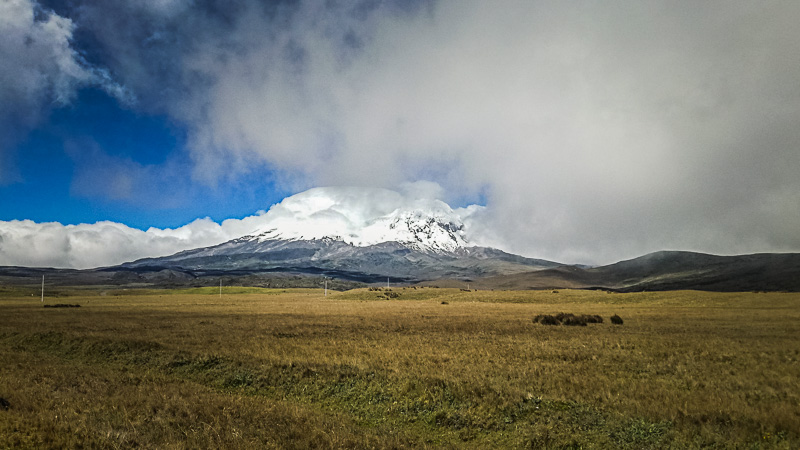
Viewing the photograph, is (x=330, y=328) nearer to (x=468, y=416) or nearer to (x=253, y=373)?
(x=253, y=373)

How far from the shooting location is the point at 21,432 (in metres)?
11.0

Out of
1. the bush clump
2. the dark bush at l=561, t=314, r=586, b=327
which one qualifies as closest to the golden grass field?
the dark bush at l=561, t=314, r=586, b=327

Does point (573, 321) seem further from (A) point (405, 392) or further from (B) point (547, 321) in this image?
(A) point (405, 392)

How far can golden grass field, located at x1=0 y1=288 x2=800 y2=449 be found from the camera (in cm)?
1155

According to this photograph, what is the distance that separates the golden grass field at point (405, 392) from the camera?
11.6m

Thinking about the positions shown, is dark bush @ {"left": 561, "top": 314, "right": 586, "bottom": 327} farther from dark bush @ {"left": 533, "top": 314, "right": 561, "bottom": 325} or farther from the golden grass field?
the golden grass field

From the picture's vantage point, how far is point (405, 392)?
53.6ft

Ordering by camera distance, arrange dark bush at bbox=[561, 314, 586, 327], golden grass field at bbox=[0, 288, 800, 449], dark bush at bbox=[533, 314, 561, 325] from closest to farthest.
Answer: golden grass field at bbox=[0, 288, 800, 449] → dark bush at bbox=[561, 314, 586, 327] → dark bush at bbox=[533, 314, 561, 325]

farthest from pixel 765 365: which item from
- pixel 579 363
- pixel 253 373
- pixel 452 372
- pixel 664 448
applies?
pixel 253 373

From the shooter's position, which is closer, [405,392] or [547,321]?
[405,392]

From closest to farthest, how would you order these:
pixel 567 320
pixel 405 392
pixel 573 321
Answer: pixel 405 392 → pixel 573 321 → pixel 567 320

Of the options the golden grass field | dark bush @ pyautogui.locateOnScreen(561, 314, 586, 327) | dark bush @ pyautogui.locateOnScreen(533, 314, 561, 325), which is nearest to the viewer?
the golden grass field

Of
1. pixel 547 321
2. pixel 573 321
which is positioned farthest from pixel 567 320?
pixel 547 321

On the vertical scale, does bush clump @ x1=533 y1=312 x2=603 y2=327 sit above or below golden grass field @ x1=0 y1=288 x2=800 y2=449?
→ below
